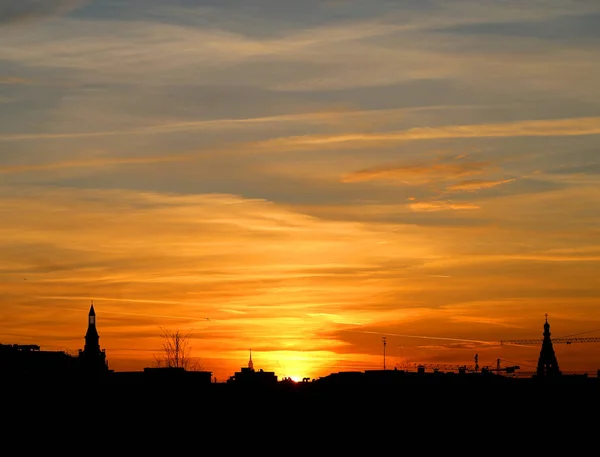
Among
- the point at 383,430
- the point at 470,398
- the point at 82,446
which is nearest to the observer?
the point at 82,446

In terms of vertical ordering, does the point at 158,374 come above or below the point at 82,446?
above

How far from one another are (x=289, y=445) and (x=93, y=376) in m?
44.0

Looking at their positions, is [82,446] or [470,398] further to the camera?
[470,398]

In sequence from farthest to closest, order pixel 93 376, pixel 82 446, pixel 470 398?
1. pixel 93 376
2. pixel 470 398
3. pixel 82 446

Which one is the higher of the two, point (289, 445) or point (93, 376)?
point (93, 376)

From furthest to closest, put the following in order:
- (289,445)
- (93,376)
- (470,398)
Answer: (93,376) → (470,398) → (289,445)

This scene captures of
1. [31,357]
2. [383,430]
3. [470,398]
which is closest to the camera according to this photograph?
→ [383,430]

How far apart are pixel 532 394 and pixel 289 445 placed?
41096 millimetres

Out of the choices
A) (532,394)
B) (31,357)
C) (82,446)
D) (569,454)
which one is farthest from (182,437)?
(31,357)

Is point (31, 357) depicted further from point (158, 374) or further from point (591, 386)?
point (591, 386)

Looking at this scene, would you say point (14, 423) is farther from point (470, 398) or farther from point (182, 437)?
point (470, 398)

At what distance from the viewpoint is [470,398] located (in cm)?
13125

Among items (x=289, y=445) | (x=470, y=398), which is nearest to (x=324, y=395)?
(x=470, y=398)

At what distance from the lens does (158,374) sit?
148250mm
